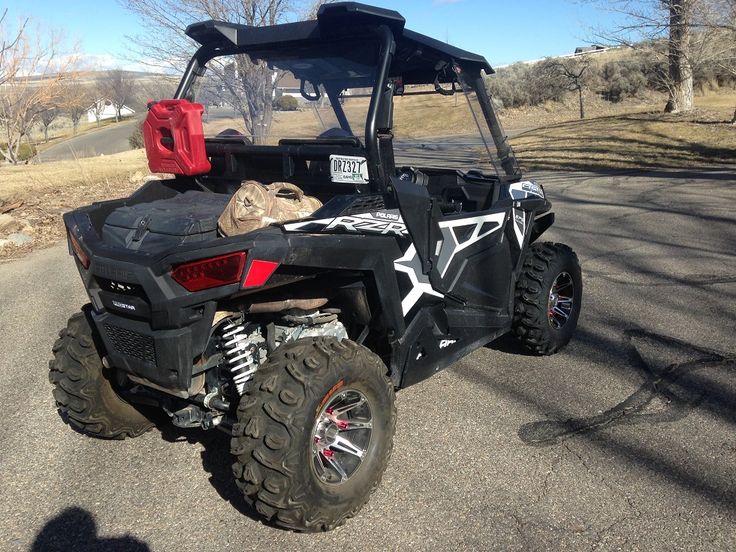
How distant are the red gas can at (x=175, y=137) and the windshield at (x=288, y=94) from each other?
1.18ft

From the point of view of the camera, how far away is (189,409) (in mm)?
3059

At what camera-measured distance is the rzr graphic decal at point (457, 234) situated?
11.7 ft

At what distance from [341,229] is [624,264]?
5.07 m

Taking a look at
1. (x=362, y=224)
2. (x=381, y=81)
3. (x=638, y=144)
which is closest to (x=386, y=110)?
(x=381, y=81)

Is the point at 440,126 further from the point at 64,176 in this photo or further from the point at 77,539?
the point at 64,176

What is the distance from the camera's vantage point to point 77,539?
2.98 m

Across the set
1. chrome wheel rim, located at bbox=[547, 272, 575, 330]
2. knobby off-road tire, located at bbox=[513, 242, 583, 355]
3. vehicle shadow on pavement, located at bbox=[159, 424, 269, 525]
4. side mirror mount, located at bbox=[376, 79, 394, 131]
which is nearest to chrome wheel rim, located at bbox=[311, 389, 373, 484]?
vehicle shadow on pavement, located at bbox=[159, 424, 269, 525]

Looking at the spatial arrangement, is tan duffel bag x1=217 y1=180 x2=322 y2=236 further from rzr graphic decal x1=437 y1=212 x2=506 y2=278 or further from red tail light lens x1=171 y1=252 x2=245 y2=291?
rzr graphic decal x1=437 y1=212 x2=506 y2=278

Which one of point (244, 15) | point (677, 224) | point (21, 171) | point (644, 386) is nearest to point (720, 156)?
point (677, 224)

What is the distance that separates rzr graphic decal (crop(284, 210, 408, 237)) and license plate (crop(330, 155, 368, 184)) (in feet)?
0.92

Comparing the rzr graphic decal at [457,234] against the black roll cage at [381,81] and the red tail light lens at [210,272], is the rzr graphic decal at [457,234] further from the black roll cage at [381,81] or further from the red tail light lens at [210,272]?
the red tail light lens at [210,272]

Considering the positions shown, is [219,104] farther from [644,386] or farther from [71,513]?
[644,386]

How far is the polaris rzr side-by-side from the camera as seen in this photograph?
271 centimetres

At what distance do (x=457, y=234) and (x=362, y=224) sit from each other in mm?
820
